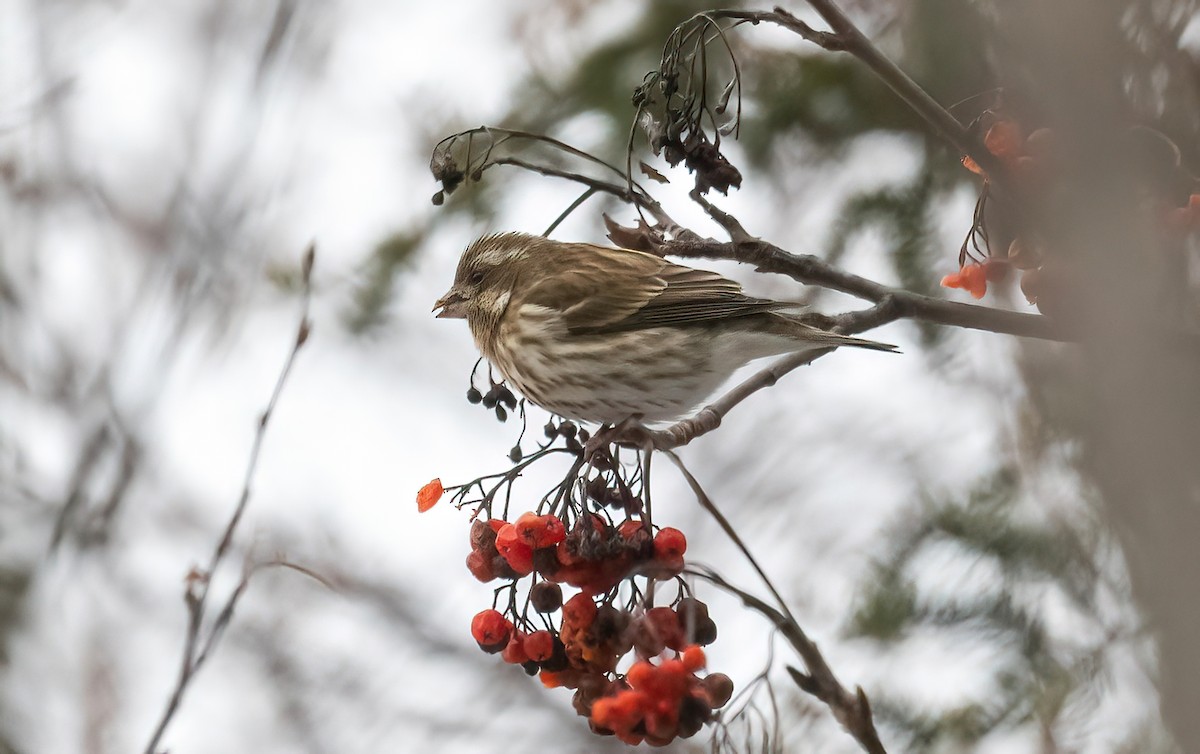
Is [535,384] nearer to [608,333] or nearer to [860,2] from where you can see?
[608,333]

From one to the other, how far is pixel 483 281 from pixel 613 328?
0.67 m

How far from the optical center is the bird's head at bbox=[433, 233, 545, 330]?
15.0 feet

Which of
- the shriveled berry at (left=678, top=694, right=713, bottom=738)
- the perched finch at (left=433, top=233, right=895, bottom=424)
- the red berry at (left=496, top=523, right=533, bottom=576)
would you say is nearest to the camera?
the shriveled berry at (left=678, top=694, right=713, bottom=738)

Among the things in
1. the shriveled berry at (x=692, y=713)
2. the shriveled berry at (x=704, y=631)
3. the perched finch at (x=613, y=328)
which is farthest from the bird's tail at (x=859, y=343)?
the shriveled berry at (x=692, y=713)

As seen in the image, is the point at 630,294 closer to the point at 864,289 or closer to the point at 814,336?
the point at 814,336

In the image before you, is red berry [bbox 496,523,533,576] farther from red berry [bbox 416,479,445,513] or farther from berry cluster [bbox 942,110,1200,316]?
berry cluster [bbox 942,110,1200,316]

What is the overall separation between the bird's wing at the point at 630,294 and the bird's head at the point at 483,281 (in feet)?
0.57

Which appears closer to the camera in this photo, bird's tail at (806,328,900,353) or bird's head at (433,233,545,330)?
bird's tail at (806,328,900,353)

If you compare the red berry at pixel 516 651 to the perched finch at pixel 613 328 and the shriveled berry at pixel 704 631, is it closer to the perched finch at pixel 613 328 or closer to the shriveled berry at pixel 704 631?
the shriveled berry at pixel 704 631

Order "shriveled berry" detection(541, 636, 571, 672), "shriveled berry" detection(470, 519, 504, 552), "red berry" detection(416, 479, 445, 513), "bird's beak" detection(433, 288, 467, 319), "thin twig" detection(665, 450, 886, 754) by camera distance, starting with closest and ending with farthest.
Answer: "thin twig" detection(665, 450, 886, 754) < "shriveled berry" detection(541, 636, 571, 672) < "shriveled berry" detection(470, 519, 504, 552) < "red berry" detection(416, 479, 445, 513) < "bird's beak" detection(433, 288, 467, 319)

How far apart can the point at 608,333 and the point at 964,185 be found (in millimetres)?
1331

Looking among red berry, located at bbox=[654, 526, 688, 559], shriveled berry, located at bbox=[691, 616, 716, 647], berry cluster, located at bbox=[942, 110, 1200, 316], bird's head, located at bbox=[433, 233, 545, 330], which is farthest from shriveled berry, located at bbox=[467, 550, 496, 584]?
bird's head, located at bbox=[433, 233, 545, 330]

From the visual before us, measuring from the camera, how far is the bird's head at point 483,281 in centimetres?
458

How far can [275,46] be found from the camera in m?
3.87
